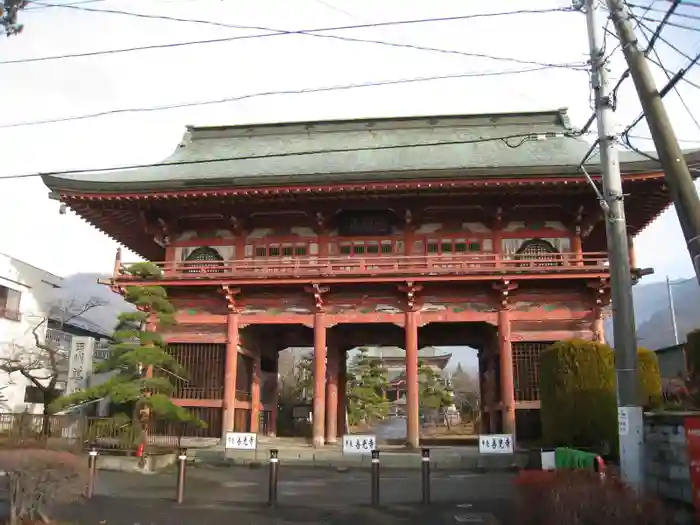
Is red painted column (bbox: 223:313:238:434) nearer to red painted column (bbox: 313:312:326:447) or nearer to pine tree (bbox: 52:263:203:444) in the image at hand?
pine tree (bbox: 52:263:203:444)

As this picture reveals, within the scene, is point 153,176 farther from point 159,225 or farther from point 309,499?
point 309,499

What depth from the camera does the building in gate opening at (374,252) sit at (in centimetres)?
1917

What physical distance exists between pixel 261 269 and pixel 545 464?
12.4m

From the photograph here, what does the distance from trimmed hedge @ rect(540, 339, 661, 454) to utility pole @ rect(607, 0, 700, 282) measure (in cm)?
536

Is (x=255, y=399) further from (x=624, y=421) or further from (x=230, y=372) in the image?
(x=624, y=421)

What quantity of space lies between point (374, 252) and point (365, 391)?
2679cm

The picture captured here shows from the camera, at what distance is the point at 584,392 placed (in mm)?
11953

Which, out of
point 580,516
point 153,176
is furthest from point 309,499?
point 153,176

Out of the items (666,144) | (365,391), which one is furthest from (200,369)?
(365,391)

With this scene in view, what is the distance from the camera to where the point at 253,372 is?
22641 mm

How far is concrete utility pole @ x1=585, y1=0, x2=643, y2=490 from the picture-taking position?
27.1 ft

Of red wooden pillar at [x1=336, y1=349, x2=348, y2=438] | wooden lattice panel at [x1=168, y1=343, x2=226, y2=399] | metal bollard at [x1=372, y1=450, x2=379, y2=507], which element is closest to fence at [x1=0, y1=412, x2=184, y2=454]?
wooden lattice panel at [x1=168, y1=343, x2=226, y2=399]

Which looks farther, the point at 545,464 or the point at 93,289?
the point at 93,289

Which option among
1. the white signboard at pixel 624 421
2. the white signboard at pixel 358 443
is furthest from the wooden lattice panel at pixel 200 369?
the white signboard at pixel 624 421
